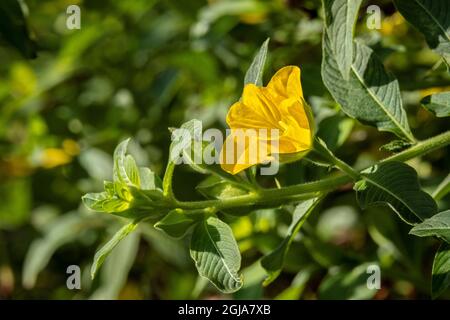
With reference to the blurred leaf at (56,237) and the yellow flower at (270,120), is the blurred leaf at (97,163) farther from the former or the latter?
the yellow flower at (270,120)

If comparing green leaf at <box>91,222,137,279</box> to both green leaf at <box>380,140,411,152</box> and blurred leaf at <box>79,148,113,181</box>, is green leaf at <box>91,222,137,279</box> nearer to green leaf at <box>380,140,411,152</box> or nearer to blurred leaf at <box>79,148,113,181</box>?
green leaf at <box>380,140,411,152</box>

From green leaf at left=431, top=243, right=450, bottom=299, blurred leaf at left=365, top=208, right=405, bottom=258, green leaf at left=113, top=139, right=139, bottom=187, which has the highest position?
→ green leaf at left=113, top=139, right=139, bottom=187

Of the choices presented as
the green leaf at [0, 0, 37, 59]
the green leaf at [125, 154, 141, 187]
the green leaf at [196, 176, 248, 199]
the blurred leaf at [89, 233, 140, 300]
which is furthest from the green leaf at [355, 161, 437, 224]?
the blurred leaf at [89, 233, 140, 300]

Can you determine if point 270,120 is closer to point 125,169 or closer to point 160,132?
point 125,169

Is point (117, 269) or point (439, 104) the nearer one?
point (439, 104)

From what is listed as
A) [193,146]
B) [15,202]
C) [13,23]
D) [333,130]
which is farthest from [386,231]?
[15,202]

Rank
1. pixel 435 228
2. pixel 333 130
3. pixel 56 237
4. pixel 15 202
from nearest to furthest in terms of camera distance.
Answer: pixel 435 228, pixel 333 130, pixel 56 237, pixel 15 202
